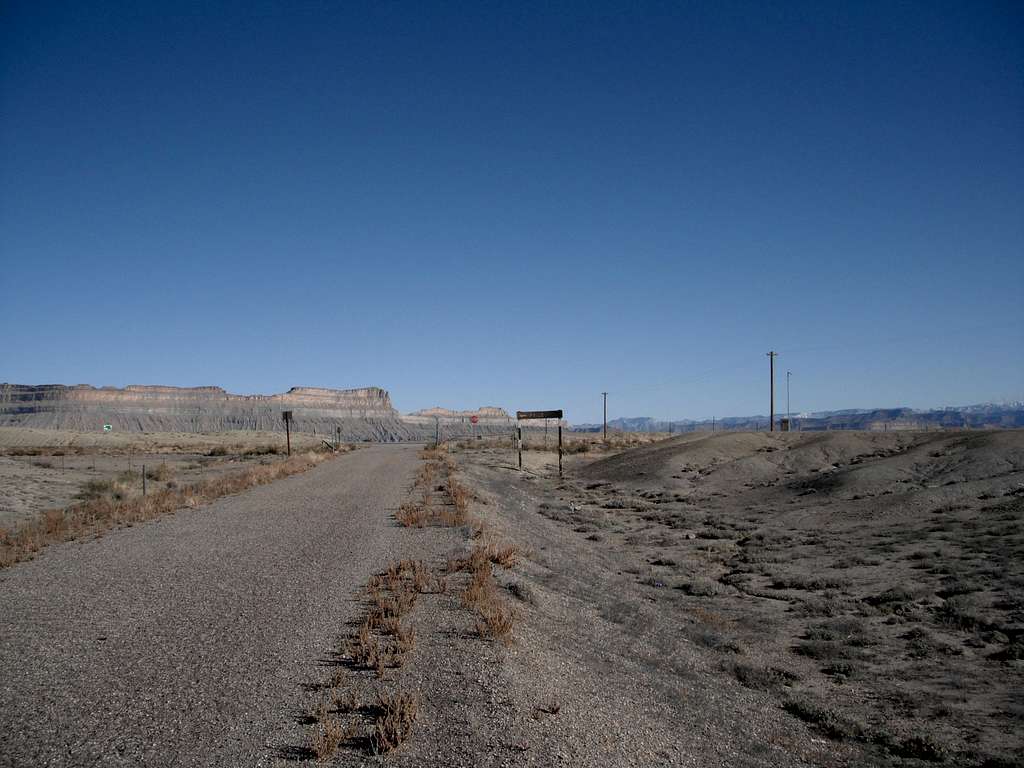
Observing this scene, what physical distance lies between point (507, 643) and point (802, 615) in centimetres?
716

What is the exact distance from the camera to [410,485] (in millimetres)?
28859

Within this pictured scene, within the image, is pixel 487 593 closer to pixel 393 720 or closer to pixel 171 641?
pixel 171 641

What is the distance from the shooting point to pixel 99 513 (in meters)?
19.4

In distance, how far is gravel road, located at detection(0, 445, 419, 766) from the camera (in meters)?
5.62

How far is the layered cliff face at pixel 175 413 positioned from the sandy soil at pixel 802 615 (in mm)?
135619

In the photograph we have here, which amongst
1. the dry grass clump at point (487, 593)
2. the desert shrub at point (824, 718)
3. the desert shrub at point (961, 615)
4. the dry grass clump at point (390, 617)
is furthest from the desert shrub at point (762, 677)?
the dry grass clump at point (390, 617)

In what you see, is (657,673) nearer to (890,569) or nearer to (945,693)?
(945,693)

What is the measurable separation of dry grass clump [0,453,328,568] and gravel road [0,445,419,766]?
37.3 inches

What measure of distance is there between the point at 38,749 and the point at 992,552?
18.1 m

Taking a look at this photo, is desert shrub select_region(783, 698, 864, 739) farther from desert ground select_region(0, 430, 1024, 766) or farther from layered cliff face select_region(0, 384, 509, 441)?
layered cliff face select_region(0, 384, 509, 441)

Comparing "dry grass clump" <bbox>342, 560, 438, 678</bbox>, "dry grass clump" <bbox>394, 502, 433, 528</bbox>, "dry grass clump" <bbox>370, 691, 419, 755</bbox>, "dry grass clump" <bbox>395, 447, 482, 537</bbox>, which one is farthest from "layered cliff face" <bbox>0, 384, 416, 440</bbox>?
"dry grass clump" <bbox>370, 691, 419, 755</bbox>

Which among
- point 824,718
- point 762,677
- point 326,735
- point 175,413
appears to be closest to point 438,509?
point 762,677

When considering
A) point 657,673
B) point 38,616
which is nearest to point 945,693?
point 657,673

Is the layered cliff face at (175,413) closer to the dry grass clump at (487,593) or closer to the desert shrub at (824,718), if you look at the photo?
the dry grass clump at (487,593)
